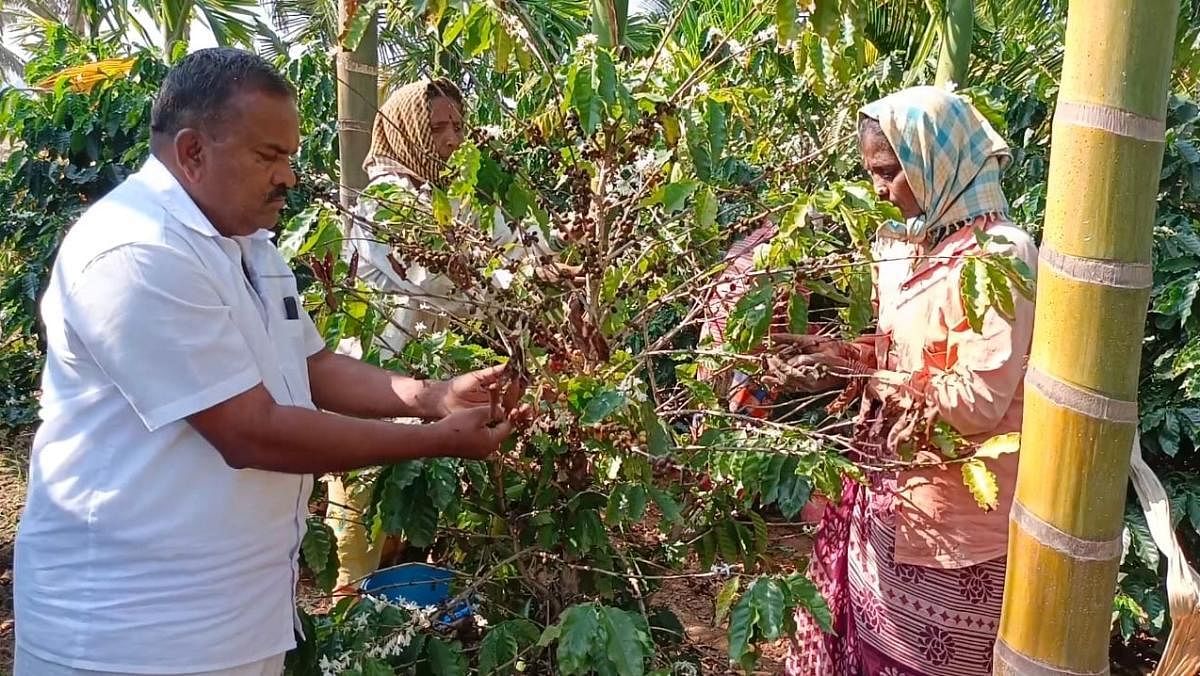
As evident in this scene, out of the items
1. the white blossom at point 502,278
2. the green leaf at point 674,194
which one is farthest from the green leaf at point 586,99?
the white blossom at point 502,278

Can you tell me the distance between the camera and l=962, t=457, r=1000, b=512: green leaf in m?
1.65

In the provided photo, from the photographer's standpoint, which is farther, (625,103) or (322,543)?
(322,543)

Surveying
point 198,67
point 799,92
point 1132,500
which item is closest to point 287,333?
point 198,67

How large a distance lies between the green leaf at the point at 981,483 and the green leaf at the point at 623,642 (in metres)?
0.63

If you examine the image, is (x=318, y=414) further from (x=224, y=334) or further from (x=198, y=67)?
(x=198, y=67)

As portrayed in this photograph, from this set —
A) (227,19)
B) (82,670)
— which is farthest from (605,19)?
(227,19)

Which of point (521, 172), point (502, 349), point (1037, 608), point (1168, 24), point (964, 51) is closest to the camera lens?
point (1168, 24)

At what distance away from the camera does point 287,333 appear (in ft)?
5.18

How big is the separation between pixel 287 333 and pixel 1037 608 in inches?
46.2

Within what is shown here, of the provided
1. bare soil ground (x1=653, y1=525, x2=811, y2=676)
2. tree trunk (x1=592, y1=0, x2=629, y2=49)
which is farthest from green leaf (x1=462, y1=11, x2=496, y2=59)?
bare soil ground (x1=653, y1=525, x2=811, y2=676)

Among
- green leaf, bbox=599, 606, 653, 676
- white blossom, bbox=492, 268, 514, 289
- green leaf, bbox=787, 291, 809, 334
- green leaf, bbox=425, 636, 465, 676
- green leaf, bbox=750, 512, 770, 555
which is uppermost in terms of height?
white blossom, bbox=492, 268, 514, 289

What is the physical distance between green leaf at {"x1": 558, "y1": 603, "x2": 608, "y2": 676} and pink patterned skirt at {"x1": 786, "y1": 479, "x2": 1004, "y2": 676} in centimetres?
83

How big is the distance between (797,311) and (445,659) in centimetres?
91

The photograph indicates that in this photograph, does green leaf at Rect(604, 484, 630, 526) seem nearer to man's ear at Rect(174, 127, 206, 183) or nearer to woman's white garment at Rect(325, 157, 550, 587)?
woman's white garment at Rect(325, 157, 550, 587)
